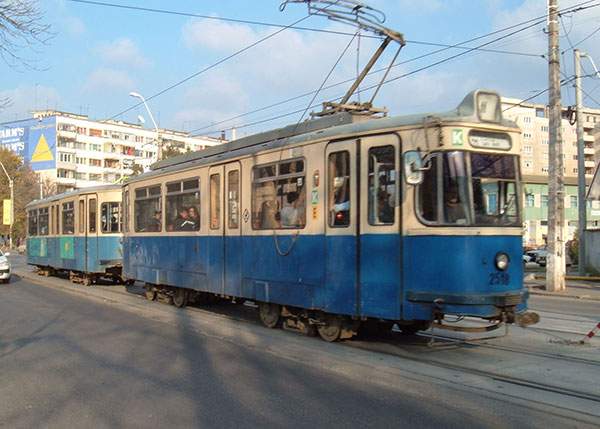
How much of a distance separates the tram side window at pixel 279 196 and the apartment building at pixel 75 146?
76.8m

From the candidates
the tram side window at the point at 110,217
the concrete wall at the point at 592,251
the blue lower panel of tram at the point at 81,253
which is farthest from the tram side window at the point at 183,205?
the concrete wall at the point at 592,251

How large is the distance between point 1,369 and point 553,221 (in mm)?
16762

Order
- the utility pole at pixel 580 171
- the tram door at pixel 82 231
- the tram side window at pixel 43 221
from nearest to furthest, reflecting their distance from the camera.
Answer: the tram door at pixel 82 231 < the utility pole at pixel 580 171 < the tram side window at pixel 43 221

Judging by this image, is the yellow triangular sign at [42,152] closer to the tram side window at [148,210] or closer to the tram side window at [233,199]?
the tram side window at [148,210]

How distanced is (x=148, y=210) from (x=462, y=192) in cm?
914

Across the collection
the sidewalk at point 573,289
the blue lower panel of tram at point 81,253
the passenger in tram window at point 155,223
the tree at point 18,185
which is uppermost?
the tree at point 18,185

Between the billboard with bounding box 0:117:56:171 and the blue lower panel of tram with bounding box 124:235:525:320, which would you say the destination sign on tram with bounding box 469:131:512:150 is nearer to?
the blue lower panel of tram with bounding box 124:235:525:320

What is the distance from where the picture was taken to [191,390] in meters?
6.89

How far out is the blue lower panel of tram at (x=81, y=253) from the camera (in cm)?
2048

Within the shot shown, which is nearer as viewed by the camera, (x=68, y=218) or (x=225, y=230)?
(x=225, y=230)

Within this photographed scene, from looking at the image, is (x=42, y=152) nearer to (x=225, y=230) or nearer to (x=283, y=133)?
(x=225, y=230)

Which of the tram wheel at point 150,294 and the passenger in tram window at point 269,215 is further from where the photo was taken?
the tram wheel at point 150,294

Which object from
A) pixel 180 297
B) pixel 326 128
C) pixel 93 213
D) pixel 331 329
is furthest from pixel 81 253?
pixel 326 128

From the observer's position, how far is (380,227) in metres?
8.32
